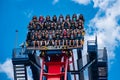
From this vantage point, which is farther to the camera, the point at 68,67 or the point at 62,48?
the point at 68,67

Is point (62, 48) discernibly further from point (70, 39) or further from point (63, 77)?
point (63, 77)

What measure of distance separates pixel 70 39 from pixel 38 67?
3965 mm

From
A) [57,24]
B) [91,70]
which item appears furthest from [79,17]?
[91,70]

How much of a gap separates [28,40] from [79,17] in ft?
13.4

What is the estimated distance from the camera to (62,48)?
3934 centimetres

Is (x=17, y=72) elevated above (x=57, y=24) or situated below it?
below

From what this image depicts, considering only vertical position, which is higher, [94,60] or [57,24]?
[57,24]

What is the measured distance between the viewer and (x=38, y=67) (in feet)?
137

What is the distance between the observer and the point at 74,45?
129 feet

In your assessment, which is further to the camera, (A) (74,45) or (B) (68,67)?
(B) (68,67)

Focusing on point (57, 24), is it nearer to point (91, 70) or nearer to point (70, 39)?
point (70, 39)

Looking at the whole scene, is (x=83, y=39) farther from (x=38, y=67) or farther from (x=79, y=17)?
(x=38, y=67)

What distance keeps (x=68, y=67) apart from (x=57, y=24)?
3.93m

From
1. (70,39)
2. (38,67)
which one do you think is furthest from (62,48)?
(38,67)
